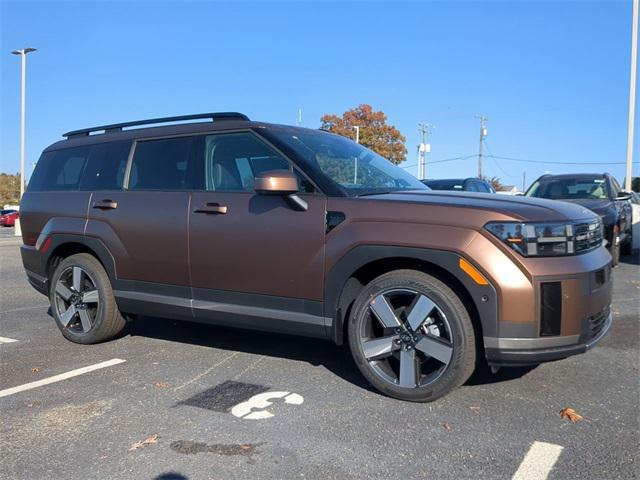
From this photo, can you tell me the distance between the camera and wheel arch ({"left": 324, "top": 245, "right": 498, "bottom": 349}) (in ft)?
10.8

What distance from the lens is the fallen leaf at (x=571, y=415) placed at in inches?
132

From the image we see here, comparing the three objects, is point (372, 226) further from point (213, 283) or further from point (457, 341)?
point (213, 283)

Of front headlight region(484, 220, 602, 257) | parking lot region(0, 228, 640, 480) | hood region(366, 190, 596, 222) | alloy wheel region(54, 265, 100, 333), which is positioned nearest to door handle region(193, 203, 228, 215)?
hood region(366, 190, 596, 222)

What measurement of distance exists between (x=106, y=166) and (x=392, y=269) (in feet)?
9.53

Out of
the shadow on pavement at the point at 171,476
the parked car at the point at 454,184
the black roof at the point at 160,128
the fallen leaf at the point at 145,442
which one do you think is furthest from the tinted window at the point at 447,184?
the shadow on pavement at the point at 171,476

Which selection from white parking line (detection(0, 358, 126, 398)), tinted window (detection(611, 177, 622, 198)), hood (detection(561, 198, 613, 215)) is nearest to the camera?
white parking line (detection(0, 358, 126, 398))

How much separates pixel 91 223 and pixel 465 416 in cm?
353

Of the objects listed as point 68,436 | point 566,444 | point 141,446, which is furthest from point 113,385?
point 566,444

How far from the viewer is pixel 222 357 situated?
4.70 metres

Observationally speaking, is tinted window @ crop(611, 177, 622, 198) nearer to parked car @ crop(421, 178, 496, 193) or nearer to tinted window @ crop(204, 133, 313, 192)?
parked car @ crop(421, 178, 496, 193)

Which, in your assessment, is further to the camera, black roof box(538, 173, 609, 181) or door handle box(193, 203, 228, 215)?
black roof box(538, 173, 609, 181)

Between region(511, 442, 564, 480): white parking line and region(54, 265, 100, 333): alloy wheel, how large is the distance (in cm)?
376

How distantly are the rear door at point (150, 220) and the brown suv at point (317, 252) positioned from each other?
0.01 m

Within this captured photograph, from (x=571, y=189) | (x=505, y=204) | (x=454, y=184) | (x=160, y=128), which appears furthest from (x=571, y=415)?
(x=454, y=184)
